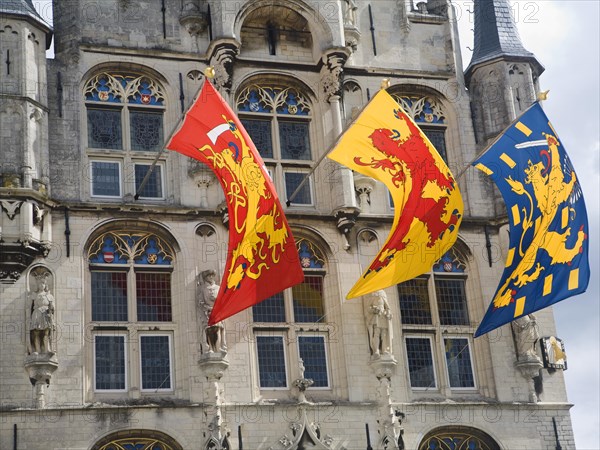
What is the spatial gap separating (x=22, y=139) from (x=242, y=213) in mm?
5176

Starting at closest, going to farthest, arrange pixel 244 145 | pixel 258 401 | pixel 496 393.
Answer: pixel 244 145 < pixel 258 401 < pixel 496 393

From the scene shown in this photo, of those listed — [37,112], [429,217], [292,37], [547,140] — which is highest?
[292,37]

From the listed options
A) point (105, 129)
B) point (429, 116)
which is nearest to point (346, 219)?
point (429, 116)

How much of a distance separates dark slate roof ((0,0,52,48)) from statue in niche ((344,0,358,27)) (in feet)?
22.2

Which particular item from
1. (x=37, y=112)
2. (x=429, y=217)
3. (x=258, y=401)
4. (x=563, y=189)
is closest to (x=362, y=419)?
(x=258, y=401)

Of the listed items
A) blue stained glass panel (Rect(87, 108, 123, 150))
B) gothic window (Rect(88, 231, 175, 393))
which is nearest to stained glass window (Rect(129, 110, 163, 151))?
blue stained glass panel (Rect(87, 108, 123, 150))

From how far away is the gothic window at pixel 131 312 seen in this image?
23.2m

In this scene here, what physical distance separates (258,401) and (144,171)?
549cm

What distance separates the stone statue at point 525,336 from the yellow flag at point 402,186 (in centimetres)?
364

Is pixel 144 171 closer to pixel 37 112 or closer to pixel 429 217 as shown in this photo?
pixel 37 112

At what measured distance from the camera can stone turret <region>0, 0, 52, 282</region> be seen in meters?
22.8

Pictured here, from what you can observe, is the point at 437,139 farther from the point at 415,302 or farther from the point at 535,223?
the point at 535,223

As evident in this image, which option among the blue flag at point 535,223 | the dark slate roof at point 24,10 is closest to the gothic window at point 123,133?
the dark slate roof at point 24,10

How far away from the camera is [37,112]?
79.0 ft
